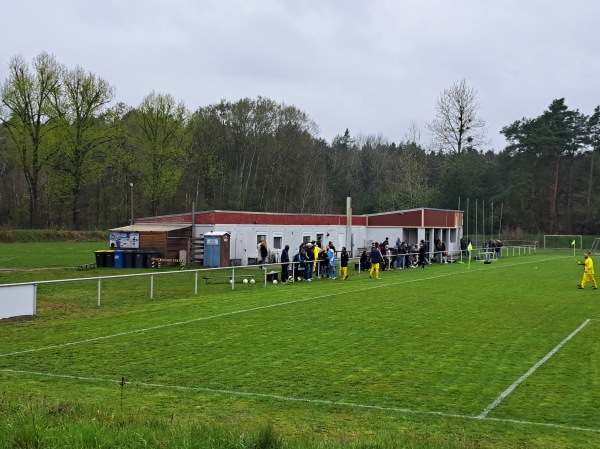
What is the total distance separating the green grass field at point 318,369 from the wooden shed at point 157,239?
14875 millimetres

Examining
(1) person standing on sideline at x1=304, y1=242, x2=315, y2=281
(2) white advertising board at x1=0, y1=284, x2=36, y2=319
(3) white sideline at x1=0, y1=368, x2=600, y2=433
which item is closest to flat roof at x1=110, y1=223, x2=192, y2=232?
(1) person standing on sideline at x1=304, y1=242, x2=315, y2=281

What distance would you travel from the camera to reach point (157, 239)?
37.0 metres

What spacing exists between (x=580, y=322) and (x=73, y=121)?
177 ft

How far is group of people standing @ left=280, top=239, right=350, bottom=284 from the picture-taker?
93.5ft

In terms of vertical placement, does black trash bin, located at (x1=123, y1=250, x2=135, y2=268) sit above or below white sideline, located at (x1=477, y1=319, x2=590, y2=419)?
above

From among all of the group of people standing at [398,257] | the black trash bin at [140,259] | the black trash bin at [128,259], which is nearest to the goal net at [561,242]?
the group of people standing at [398,257]

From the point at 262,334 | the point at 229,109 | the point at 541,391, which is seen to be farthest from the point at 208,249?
the point at 229,109

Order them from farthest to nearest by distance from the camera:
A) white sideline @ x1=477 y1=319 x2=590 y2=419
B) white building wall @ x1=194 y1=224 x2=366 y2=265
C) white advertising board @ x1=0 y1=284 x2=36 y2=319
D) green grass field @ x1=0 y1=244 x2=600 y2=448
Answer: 1. white building wall @ x1=194 y1=224 x2=366 y2=265
2. white advertising board @ x1=0 y1=284 x2=36 y2=319
3. white sideline @ x1=477 y1=319 x2=590 y2=419
4. green grass field @ x1=0 y1=244 x2=600 y2=448

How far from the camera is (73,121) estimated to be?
2418 inches

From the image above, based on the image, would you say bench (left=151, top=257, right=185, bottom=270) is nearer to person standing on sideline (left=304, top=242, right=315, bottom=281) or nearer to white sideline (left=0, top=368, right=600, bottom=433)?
person standing on sideline (left=304, top=242, right=315, bottom=281)

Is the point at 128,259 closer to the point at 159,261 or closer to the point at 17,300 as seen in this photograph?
the point at 159,261

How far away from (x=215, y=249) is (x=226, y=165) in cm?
3612

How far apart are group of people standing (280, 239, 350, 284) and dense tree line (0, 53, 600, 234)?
36.3m

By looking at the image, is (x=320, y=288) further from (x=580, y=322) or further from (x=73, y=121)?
(x=73, y=121)
